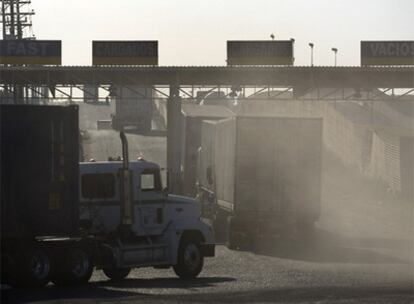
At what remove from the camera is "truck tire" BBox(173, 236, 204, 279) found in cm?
2439

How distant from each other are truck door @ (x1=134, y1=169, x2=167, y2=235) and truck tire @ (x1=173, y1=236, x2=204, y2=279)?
697 millimetres

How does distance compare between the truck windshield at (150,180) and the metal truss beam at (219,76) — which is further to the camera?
the metal truss beam at (219,76)

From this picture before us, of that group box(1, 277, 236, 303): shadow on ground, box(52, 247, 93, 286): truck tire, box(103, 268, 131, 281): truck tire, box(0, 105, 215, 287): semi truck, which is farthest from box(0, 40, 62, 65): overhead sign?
box(52, 247, 93, 286): truck tire

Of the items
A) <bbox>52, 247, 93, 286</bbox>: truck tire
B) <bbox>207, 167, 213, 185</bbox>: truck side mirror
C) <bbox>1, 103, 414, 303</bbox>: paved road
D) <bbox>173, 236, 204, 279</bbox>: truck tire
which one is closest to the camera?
<bbox>1, 103, 414, 303</bbox>: paved road

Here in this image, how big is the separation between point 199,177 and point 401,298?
24606 mm

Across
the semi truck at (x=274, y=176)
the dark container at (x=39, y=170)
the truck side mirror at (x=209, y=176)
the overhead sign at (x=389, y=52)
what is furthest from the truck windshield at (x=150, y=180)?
the overhead sign at (x=389, y=52)

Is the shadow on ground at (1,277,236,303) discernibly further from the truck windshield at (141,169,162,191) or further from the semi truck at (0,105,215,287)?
the truck windshield at (141,169,162,191)

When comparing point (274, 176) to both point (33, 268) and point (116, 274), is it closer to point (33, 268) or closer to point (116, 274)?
point (116, 274)

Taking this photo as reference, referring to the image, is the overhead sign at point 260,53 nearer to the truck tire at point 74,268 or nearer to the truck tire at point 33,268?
the truck tire at point 74,268

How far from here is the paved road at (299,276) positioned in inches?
752

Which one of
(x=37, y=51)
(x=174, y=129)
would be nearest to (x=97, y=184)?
(x=174, y=129)

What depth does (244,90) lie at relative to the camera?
69.1 meters

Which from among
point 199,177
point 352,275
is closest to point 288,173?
point 352,275

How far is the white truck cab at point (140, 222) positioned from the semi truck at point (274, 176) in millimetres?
7335
